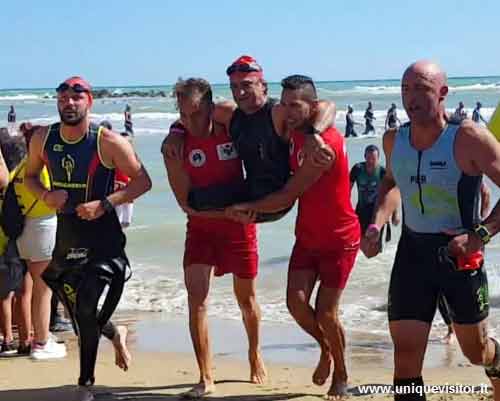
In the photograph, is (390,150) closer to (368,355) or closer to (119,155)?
(119,155)

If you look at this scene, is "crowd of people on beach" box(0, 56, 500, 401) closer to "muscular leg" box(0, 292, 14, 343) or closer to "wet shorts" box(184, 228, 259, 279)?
"wet shorts" box(184, 228, 259, 279)

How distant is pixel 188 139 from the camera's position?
600cm

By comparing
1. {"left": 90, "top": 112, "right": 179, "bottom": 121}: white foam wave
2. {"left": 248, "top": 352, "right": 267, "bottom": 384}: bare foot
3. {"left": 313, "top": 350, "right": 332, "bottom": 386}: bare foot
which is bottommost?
{"left": 90, "top": 112, "right": 179, "bottom": 121}: white foam wave

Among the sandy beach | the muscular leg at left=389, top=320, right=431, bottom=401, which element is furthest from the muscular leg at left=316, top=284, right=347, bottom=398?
the muscular leg at left=389, top=320, right=431, bottom=401

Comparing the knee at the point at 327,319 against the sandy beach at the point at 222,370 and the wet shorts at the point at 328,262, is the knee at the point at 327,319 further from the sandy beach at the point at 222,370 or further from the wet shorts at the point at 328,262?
the sandy beach at the point at 222,370

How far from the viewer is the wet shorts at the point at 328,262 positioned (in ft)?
19.0

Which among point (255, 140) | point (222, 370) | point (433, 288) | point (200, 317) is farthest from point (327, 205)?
point (222, 370)

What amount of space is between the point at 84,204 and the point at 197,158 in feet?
2.56

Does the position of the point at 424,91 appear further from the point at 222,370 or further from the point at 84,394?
the point at 222,370

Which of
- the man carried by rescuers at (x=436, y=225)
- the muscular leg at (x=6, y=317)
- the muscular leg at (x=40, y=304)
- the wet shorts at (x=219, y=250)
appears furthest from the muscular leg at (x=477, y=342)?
the muscular leg at (x=6, y=317)

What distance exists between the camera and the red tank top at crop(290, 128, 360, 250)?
18.8ft

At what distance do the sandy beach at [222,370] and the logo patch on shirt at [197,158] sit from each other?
56.9 inches

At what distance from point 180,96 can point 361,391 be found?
7.05ft

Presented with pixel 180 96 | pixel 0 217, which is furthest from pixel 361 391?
pixel 0 217
